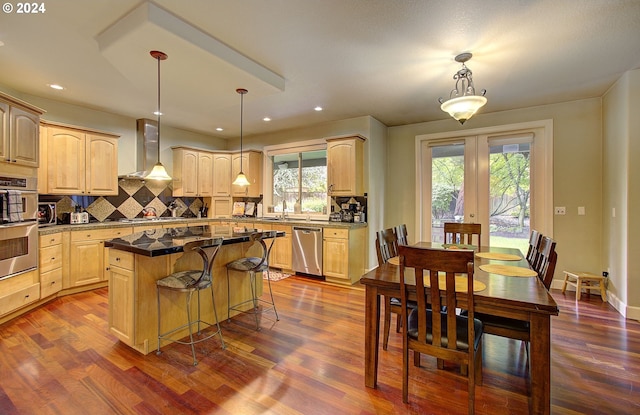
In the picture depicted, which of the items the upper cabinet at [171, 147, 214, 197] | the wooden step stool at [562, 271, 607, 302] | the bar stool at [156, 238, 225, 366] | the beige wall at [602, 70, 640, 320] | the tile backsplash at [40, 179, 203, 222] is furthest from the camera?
the upper cabinet at [171, 147, 214, 197]

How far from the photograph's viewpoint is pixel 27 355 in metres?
2.38

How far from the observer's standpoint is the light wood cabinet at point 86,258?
151 inches

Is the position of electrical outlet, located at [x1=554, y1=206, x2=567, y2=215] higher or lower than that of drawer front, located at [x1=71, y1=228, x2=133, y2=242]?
higher

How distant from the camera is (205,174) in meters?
5.93

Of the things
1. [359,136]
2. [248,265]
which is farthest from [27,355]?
[359,136]

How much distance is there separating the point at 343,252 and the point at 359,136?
6.15 ft

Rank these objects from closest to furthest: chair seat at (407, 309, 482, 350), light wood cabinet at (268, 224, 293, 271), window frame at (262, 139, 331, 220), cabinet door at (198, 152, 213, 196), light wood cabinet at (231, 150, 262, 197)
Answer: chair seat at (407, 309, 482, 350) < light wood cabinet at (268, 224, 293, 271) < window frame at (262, 139, 331, 220) < cabinet door at (198, 152, 213, 196) < light wood cabinet at (231, 150, 262, 197)

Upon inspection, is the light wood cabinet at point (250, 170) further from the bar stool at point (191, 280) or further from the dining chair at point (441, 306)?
the dining chair at point (441, 306)

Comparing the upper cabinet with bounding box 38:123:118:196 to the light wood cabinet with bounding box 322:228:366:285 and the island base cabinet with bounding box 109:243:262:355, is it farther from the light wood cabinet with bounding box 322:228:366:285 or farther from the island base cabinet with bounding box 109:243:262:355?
the light wood cabinet with bounding box 322:228:366:285

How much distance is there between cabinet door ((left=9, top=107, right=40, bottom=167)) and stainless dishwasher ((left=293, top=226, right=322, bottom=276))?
340 cm

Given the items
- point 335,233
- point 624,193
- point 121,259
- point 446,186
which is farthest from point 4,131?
point 624,193

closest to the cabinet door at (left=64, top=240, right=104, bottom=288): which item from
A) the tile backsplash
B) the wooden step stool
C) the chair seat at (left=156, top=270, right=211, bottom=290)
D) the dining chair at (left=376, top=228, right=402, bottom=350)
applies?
the tile backsplash

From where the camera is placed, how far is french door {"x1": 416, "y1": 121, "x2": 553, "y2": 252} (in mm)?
4336

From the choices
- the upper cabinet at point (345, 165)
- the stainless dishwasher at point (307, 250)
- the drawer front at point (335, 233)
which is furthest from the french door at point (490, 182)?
the stainless dishwasher at point (307, 250)
